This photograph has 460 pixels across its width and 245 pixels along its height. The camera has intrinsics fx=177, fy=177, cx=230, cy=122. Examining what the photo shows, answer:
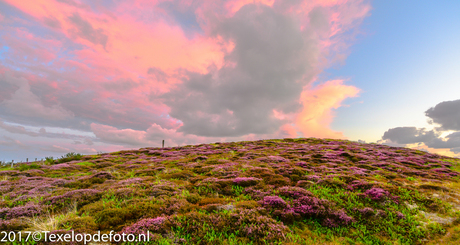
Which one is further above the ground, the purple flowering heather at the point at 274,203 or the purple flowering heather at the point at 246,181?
the purple flowering heather at the point at 246,181

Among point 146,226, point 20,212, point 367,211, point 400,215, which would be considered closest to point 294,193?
point 367,211

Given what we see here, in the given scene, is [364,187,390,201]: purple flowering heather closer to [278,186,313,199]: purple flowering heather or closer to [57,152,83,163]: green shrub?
[278,186,313,199]: purple flowering heather

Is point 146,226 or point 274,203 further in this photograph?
point 274,203

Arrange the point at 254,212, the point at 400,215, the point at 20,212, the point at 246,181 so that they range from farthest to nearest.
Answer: the point at 246,181, the point at 400,215, the point at 20,212, the point at 254,212

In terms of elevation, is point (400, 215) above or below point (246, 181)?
below

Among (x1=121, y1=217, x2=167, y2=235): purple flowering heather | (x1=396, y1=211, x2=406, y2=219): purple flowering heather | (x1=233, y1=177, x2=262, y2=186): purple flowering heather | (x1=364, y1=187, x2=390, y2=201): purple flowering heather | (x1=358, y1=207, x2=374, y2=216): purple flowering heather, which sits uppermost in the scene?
(x1=233, y1=177, x2=262, y2=186): purple flowering heather

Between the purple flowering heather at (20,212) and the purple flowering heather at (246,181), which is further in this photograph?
the purple flowering heather at (246,181)

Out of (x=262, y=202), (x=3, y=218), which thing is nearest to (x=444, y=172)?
(x=262, y=202)

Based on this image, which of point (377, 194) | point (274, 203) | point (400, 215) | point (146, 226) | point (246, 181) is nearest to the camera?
point (146, 226)

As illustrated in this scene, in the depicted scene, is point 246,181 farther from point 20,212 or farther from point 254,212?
point 20,212

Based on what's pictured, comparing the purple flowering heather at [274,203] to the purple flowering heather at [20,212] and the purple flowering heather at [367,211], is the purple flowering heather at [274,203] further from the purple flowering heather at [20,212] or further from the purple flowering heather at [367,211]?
the purple flowering heather at [20,212]

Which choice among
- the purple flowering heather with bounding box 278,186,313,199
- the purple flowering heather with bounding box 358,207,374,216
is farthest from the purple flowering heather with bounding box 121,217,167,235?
the purple flowering heather with bounding box 358,207,374,216

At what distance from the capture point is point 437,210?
32.9 feet

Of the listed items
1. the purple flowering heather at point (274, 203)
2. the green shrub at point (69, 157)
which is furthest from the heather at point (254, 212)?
the green shrub at point (69, 157)
